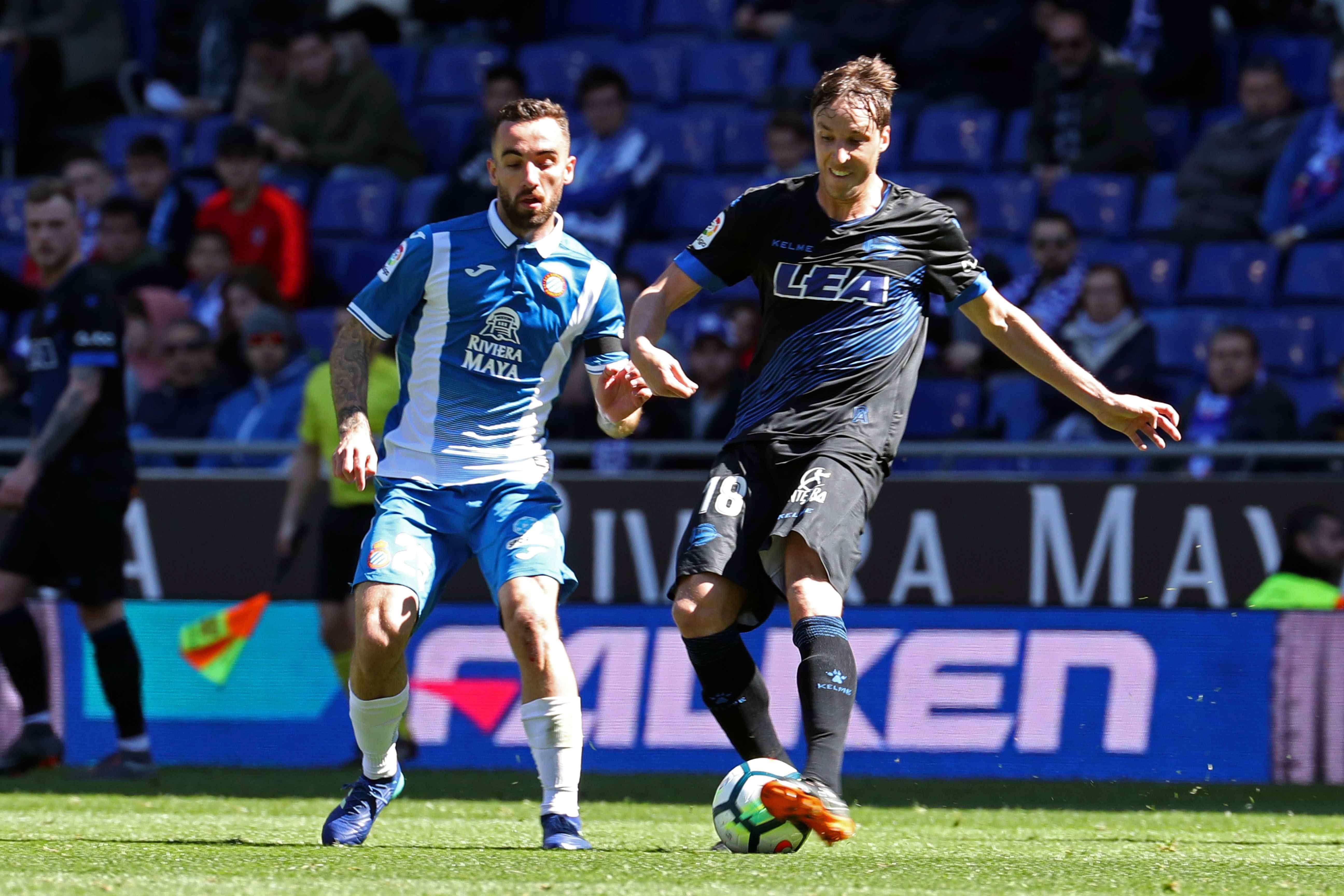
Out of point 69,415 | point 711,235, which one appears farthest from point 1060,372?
point 69,415

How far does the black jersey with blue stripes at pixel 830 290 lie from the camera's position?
5.45m

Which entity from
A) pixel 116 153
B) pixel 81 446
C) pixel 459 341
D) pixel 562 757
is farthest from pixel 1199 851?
pixel 116 153

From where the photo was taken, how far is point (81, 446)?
26.6ft

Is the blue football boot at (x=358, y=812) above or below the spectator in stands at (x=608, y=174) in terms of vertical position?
below

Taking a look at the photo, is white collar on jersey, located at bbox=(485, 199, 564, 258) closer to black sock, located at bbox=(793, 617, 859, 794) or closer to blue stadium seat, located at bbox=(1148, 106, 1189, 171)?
black sock, located at bbox=(793, 617, 859, 794)

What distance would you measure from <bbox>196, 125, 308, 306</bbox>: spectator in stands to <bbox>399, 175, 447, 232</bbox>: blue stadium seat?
0.81 m

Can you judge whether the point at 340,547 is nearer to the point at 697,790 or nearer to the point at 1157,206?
the point at 697,790

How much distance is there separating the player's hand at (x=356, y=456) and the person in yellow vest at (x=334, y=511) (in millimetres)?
3335

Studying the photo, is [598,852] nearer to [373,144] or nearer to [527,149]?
[527,149]

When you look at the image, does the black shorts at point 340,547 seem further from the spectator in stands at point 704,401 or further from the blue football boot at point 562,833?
the blue football boot at point 562,833

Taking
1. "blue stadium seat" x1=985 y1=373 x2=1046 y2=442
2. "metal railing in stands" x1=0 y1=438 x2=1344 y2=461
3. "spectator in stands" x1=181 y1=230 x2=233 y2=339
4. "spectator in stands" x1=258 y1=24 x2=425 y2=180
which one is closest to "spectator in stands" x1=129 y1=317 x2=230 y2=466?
"metal railing in stands" x1=0 y1=438 x2=1344 y2=461

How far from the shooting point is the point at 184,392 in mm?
11227

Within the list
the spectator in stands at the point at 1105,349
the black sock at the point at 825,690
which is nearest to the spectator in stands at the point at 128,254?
the spectator in stands at the point at 1105,349

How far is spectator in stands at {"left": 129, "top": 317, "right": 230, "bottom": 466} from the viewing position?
11.1m
